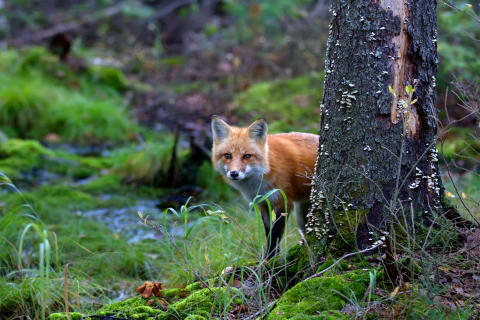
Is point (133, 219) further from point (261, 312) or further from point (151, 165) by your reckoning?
point (261, 312)

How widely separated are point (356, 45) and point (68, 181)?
587 cm

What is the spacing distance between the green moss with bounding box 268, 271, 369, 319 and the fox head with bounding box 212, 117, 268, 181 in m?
1.67

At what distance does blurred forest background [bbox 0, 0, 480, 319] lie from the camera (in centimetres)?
418

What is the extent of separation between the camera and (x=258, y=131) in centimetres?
476

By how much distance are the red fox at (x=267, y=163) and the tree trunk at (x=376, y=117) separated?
→ 1.13 meters

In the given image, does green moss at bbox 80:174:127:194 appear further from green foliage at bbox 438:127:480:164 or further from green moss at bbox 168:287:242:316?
green foliage at bbox 438:127:480:164

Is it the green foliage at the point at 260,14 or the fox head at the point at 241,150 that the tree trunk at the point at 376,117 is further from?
the green foliage at the point at 260,14

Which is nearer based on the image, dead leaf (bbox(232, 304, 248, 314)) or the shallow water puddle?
dead leaf (bbox(232, 304, 248, 314))

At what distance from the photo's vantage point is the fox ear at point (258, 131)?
185 inches

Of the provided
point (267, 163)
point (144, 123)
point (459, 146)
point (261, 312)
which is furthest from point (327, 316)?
point (144, 123)

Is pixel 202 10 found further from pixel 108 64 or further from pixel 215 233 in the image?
pixel 215 233

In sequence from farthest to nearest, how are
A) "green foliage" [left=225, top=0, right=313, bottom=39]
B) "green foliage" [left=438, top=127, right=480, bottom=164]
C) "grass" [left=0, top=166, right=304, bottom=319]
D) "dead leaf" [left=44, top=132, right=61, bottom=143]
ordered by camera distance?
"green foliage" [left=225, top=0, right=313, bottom=39], "dead leaf" [left=44, top=132, right=61, bottom=143], "green foliage" [left=438, top=127, right=480, bottom=164], "grass" [left=0, top=166, right=304, bottom=319]

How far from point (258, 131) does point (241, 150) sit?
10.0 inches

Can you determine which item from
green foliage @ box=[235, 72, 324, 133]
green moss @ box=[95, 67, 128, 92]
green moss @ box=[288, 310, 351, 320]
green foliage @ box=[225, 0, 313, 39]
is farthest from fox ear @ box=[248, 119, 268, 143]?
green moss @ box=[95, 67, 128, 92]
